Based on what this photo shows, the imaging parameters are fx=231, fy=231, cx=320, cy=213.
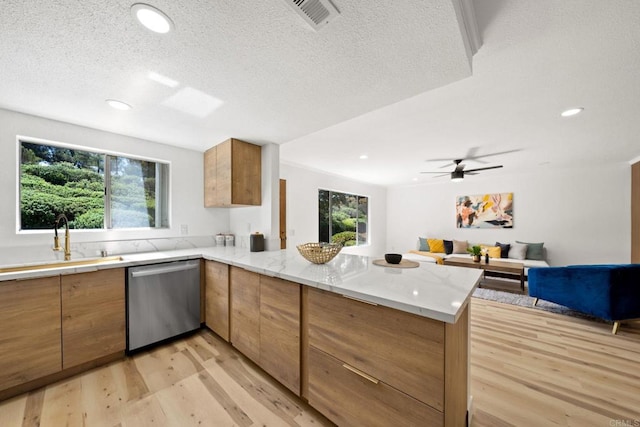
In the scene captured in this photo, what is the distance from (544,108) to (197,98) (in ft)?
10.4

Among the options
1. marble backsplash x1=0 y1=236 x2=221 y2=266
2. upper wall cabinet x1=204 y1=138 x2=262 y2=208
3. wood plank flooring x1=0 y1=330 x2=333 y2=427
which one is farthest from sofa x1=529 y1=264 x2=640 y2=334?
→ marble backsplash x1=0 y1=236 x2=221 y2=266

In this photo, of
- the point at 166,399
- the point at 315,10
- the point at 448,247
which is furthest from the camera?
the point at 448,247

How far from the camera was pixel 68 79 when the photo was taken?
153 centimetres

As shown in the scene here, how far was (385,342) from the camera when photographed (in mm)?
1039

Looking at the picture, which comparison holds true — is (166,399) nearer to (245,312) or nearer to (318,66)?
(245,312)

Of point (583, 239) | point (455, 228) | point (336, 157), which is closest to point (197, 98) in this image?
point (336, 157)

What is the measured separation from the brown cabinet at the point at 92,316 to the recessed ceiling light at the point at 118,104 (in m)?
1.35

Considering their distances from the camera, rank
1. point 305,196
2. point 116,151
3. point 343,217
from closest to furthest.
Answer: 1. point 116,151
2. point 305,196
3. point 343,217

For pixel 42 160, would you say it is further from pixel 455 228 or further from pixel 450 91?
pixel 455 228

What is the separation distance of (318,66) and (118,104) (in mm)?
1682

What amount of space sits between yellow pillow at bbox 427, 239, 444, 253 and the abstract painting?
64 centimetres

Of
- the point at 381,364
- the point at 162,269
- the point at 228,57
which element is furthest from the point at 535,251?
the point at 162,269

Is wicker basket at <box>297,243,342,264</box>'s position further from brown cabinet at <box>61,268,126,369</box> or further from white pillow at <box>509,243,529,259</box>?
white pillow at <box>509,243,529,259</box>

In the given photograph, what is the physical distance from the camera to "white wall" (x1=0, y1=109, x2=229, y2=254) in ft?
6.36
